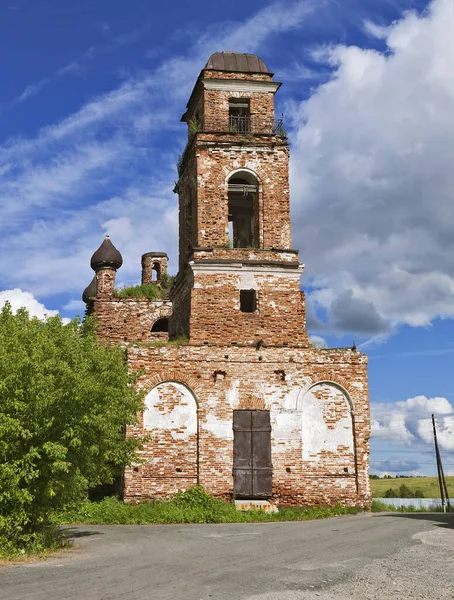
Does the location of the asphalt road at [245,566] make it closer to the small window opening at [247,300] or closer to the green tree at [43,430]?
the green tree at [43,430]

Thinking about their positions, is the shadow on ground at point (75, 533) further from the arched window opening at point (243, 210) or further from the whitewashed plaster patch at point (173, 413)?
the arched window opening at point (243, 210)

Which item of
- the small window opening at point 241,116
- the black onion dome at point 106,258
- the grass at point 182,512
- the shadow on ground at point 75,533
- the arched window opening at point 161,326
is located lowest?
the shadow on ground at point 75,533

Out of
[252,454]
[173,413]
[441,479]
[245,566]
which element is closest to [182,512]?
[252,454]

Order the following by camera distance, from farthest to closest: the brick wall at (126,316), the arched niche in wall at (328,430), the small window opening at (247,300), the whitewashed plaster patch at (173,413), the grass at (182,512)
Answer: the brick wall at (126,316) → the small window opening at (247,300) → the arched niche in wall at (328,430) → the whitewashed plaster patch at (173,413) → the grass at (182,512)

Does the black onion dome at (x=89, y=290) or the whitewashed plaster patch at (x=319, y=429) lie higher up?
the black onion dome at (x=89, y=290)

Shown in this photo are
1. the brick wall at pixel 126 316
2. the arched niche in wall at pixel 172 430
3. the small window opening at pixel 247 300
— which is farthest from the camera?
the brick wall at pixel 126 316

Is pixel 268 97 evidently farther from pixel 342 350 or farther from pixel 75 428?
pixel 75 428

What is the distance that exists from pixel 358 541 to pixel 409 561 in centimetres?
274

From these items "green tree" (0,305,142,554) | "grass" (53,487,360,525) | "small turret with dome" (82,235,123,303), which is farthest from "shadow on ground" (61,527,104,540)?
"small turret with dome" (82,235,123,303)

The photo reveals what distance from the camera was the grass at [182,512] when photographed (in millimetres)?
17562

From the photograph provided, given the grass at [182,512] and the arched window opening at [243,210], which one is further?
the arched window opening at [243,210]

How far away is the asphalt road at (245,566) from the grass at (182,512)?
6.26 ft

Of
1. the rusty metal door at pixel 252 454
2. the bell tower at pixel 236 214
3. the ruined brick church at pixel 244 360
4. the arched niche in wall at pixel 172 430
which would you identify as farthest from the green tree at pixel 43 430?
the bell tower at pixel 236 214

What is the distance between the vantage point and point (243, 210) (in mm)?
25266
